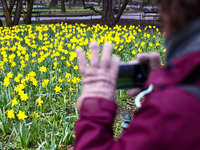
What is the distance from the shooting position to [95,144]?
89 centimetres

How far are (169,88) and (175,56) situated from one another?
103 mm

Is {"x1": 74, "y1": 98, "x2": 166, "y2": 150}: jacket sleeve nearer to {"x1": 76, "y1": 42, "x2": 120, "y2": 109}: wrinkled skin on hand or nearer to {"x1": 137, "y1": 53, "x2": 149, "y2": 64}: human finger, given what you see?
{"x1": 76, "y1": 42, "x2": 120, "y2": 109}: wrinkled skin on hand

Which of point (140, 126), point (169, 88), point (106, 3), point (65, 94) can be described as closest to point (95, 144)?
point (140, 126)

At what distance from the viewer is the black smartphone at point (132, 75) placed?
1019mm

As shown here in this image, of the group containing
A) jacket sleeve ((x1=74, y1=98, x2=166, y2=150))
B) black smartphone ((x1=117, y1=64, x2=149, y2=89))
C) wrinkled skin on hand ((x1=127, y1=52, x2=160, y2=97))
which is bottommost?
jacket sleeve ((x1=74, y1=98, x2=166, y2=150))

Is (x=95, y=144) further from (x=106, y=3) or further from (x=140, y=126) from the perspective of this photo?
(x=106, y=3)

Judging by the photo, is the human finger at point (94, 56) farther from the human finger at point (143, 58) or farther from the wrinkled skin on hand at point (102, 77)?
the human finger at point (143, 58)

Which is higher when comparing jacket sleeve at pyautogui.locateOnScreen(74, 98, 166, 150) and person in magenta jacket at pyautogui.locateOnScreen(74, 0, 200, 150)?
person in magenta jacket at pyautogui.locateOnScreen(74, 0, 200, 150)

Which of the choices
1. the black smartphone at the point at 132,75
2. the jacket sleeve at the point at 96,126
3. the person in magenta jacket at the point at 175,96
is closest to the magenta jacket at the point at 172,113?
the person in magenta jacket at the point at 175,96

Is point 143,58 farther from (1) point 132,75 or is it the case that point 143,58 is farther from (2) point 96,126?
(2) point 96,126

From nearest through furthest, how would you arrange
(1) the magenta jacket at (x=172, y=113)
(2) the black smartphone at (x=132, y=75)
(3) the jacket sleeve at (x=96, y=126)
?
(1) the magenta jacket at (x=172, y=113) < (3) the jacket sleeve at (x=96, y=126) < (2) the black smartphone at (x=132, y=75)

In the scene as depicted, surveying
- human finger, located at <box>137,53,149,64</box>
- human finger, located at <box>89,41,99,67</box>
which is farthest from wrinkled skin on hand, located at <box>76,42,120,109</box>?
human finger, located at <box>137,53,149,64</box>

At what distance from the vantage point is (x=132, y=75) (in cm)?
103

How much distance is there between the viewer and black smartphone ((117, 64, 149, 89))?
40.1 inches
